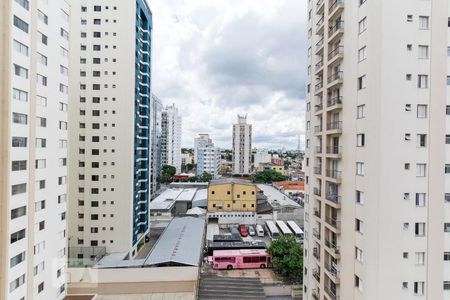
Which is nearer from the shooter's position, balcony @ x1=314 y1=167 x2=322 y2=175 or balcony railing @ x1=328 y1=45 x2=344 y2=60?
balcony railing @ x1=328 y1=45 x2=344 y2=60

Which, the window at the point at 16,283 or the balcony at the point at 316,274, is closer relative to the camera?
the window at the point at 16,283

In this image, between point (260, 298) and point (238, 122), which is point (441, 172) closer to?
point (260, 298)

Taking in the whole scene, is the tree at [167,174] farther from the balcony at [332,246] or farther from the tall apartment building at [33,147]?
the balcony at [332,246]

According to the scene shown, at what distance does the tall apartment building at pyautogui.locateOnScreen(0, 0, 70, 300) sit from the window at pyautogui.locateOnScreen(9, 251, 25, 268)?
42 millimetres

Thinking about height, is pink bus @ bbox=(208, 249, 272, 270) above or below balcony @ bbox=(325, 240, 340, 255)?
below

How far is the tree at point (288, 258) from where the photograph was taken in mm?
22078

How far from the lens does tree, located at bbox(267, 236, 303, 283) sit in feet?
72.4

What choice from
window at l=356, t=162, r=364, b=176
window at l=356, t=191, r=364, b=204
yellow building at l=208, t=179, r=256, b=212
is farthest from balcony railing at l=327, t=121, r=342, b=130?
yellow building at l=208, t=179, r=256, b=212

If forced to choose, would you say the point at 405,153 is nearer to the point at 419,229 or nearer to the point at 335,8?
the point at 419,229

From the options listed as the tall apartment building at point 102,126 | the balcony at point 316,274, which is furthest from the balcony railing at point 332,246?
the tall apartment building at point 102,126

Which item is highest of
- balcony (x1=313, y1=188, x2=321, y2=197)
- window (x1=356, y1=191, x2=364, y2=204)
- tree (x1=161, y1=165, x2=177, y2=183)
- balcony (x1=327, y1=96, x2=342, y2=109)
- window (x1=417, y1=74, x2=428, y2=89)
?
window (x1=417, y1=74, x2=428, y2=89)

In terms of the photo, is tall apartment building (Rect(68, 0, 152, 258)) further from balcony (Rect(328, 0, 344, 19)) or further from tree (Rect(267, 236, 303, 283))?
balcony (Rect(328, 0, 344, 19))

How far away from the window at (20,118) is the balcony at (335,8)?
14.2m

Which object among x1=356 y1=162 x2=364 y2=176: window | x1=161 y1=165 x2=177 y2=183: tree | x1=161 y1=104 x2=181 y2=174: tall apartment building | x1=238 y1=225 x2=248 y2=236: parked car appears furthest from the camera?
x1=161 y1=104 x2=181 y2=174: tall apartment building
